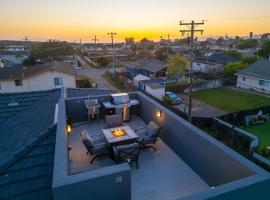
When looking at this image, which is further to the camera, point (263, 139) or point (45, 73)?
point (45, 73)

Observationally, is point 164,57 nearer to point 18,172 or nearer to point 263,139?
point 263,139

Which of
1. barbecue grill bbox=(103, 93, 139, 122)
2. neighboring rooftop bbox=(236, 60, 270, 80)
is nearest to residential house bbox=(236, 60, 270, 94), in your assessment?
neighboring rooftop bbox=(236, 60, 270, 80)

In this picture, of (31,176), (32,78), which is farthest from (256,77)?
(32,78)

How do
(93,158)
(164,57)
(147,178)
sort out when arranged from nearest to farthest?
(147,178) → (93,158) → (164,57)

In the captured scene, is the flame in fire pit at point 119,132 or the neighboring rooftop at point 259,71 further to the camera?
the neighboring rooftop at point 259,71

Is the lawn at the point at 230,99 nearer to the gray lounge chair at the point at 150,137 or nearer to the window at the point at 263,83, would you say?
the window at the point at 263,83

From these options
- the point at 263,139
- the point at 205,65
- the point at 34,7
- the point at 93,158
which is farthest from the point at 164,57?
the point at 93,158

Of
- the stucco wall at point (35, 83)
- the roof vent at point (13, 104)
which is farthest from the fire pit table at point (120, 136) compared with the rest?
the stucco wall at point (35, 83)
